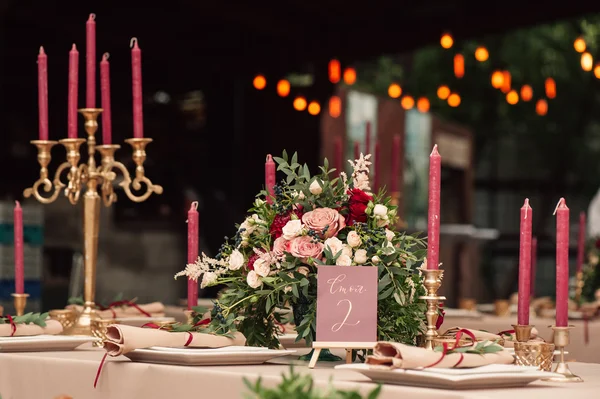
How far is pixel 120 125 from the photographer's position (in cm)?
688

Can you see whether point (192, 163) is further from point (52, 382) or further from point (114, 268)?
point (52, 382)

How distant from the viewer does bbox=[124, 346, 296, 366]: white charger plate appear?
232cm

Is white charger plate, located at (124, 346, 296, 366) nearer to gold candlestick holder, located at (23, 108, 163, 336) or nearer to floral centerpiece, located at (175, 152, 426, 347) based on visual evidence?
floral centerpiece, located at (175, 152, 426, 347)

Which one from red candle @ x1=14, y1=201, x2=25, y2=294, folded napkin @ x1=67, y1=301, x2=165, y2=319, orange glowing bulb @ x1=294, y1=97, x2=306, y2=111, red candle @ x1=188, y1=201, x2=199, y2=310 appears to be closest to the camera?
red candle @ x1=188, y1=201, x2=199, y2=310

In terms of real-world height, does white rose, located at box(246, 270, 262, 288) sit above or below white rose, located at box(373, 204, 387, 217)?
below

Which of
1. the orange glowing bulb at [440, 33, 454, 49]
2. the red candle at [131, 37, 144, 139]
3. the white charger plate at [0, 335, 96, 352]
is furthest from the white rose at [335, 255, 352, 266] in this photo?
the orange glowing bulb at [440, 33, 454, 49]

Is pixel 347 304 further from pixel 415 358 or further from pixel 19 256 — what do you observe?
pixel 19 256

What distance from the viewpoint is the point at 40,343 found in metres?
2.74

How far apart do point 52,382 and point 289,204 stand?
0.65 metres

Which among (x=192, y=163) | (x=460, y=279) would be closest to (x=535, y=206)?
(x=460, y=279)

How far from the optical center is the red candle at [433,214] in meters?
2.22

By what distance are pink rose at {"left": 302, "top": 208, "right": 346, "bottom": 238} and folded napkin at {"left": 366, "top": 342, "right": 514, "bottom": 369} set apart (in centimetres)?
46

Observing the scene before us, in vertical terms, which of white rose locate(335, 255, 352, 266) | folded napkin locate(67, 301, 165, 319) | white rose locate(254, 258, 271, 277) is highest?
white rose locate(335, 255, 352, 266)

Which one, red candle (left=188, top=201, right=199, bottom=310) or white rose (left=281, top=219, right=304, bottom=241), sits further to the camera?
red candle (left=188, top=201, right=199, bottom=310)
